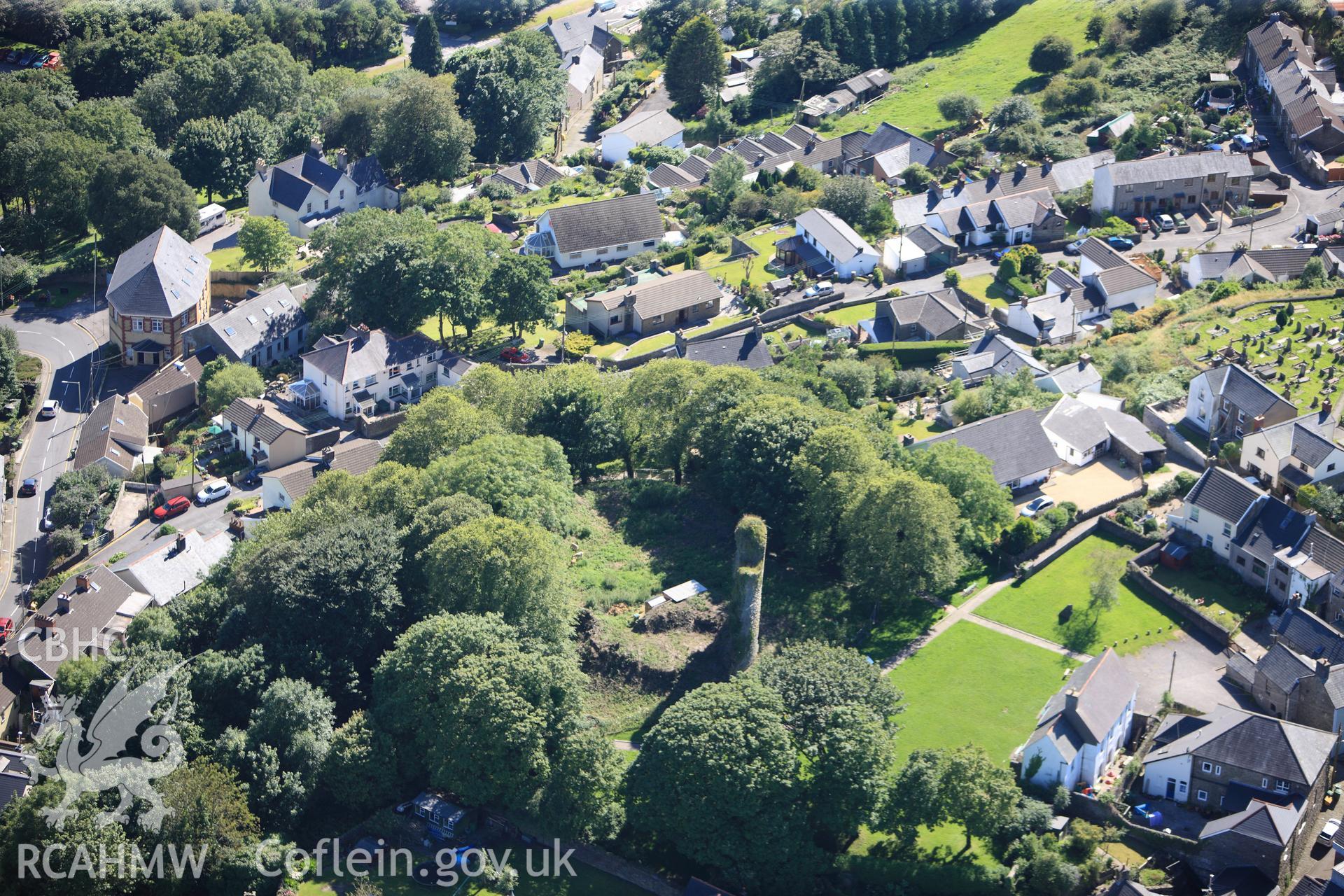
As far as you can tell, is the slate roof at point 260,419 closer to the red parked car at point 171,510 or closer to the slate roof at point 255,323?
the red parked car at point 171,510

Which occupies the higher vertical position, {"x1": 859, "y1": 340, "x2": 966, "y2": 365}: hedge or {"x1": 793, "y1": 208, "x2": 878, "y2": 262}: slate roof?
{"x1": 793, "y1": 208, "x2": 878, "y2": 262}: slate roof

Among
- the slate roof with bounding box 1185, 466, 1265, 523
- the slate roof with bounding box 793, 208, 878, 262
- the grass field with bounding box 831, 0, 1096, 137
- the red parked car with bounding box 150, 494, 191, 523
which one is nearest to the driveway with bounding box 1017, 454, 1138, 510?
the slate roof with bounding box 1185, 466, 1265, 523

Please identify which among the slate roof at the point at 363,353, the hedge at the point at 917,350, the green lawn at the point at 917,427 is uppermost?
the slate roof at the point at 363,353

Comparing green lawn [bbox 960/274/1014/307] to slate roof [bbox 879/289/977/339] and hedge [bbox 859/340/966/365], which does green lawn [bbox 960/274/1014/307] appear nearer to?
slate roof [bbox 879/289/977/339]

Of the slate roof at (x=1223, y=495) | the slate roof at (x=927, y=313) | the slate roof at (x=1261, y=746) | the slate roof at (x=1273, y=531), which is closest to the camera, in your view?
the slate roof at (x=1261, y=746)

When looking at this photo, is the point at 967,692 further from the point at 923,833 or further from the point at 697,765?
the point at 697,765

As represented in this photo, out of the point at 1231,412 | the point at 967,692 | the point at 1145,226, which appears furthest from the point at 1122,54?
the point at 967,692

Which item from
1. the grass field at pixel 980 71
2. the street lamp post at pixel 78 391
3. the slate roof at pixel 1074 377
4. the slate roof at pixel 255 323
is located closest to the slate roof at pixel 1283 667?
the slate roof at pixel 1074 377
